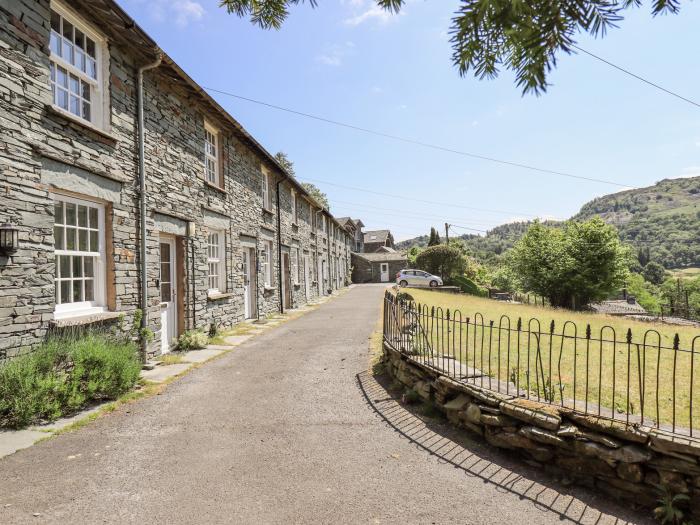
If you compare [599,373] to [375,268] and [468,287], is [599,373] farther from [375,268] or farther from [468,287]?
[375,268]

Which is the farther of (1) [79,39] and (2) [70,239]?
(1) [79,39]

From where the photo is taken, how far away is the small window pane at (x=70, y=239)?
19.0 feet

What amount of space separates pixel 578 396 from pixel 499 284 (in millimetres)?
54533

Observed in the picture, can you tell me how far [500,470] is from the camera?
12.5 ft

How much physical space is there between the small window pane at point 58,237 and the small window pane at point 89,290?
0.87 meters

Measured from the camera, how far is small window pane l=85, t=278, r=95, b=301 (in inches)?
247

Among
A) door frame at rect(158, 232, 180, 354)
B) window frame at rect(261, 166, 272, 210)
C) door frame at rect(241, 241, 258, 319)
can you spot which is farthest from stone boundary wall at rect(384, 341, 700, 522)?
window frame at rect(261, 166, 272, 210)

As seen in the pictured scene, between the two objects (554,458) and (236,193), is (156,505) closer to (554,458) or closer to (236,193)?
(554,458)

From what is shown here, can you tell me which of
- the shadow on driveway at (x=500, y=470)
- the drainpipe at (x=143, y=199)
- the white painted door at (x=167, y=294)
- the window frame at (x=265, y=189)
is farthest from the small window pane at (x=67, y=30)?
the window frame at (x=265, y=189)

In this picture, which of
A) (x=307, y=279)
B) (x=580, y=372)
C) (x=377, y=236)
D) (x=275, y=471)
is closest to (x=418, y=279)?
(x=307, y=279)

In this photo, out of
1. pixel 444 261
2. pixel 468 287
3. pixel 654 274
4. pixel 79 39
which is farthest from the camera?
pixel 654 274

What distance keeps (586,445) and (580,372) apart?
2.79 m

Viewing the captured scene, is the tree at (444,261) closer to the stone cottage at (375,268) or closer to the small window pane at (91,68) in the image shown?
the stone cottage at (375,268)

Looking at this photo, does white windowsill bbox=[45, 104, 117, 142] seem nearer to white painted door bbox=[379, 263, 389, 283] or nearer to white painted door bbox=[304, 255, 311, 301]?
white painted door bbox=[304, 255, 311, 301]
